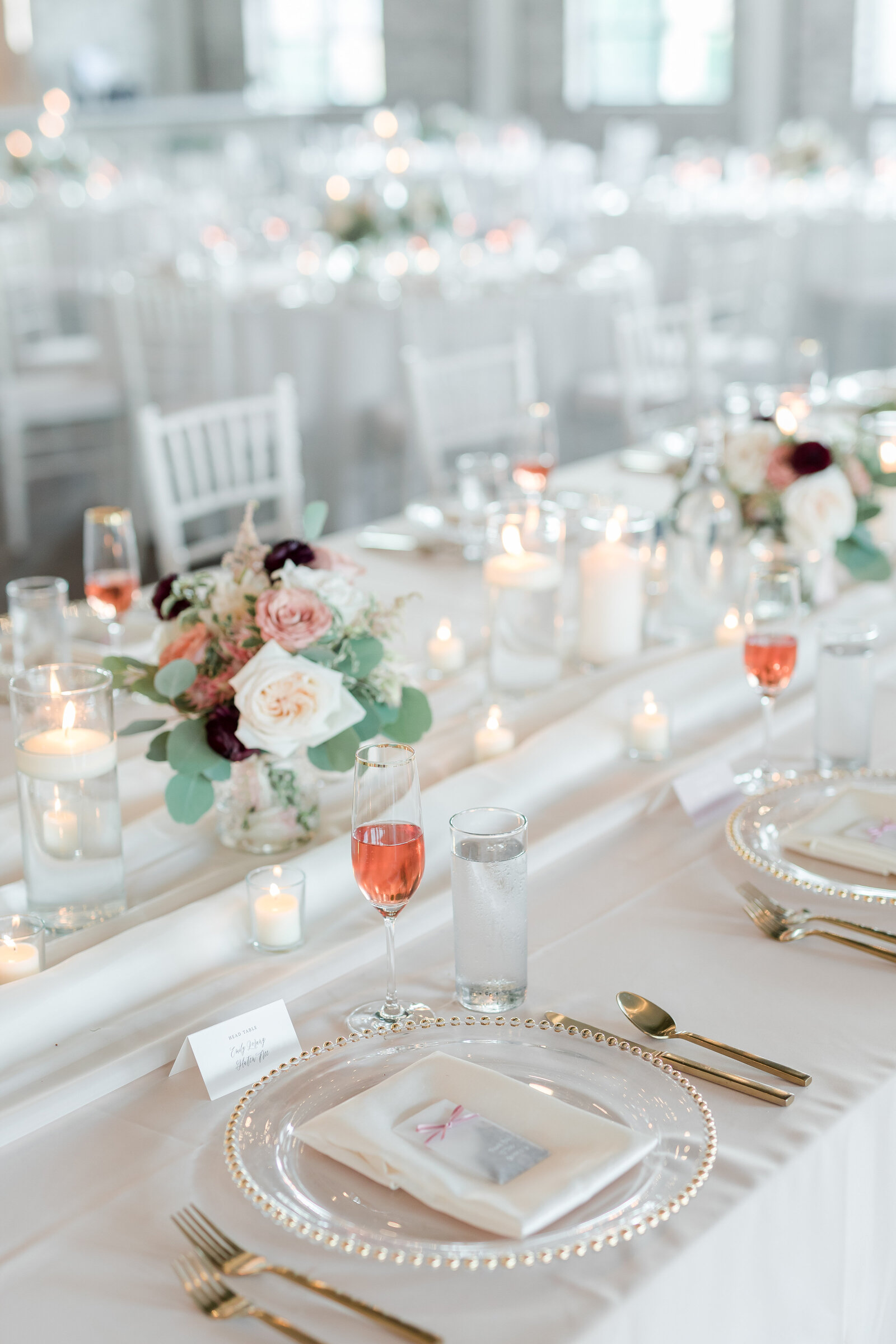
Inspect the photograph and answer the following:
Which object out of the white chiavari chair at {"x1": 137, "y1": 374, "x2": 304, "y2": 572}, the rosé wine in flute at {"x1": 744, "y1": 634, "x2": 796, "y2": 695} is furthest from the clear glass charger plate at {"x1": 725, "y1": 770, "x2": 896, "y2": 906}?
the white chiavari chair at {"x1": 137, "y1": 374, "x2": 304, "y2": 572}

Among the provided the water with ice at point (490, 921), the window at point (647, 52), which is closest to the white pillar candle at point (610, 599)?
the water with ice at point (490, 921)

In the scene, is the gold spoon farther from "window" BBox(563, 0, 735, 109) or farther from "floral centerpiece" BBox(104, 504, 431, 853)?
"window" BBox(563, 0, 735, 109)

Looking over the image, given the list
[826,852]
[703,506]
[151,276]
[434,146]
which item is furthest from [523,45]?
[826,852]

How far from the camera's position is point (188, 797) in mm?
1310

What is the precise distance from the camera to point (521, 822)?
1.10 meters

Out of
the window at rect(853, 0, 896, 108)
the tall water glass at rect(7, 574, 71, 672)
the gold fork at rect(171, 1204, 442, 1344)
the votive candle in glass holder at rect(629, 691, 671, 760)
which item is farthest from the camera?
the window at rect(853, 0, 896, 108)

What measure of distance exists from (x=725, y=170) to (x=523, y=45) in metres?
2.99

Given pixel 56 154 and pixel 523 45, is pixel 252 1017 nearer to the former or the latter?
pixel 56 154

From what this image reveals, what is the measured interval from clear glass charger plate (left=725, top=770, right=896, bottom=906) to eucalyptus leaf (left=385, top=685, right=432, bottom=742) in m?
0.32

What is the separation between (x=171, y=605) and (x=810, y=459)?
0.99 m

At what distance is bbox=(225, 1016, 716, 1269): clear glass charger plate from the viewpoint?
2.76ft

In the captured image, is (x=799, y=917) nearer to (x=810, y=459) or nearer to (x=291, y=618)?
(x=291, y=618)

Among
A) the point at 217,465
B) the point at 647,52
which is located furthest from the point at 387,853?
the point at 647,52

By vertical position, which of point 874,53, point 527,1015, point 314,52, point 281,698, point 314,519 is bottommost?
point 527,1015
